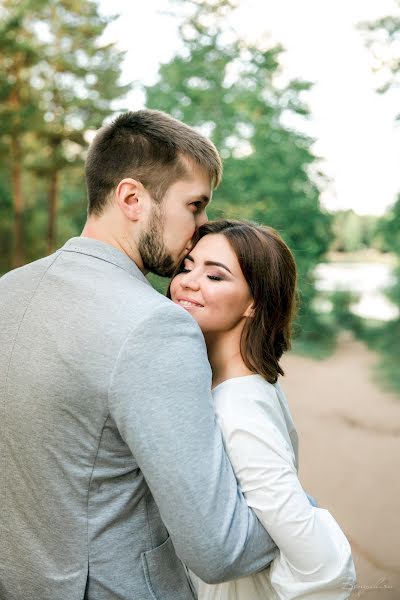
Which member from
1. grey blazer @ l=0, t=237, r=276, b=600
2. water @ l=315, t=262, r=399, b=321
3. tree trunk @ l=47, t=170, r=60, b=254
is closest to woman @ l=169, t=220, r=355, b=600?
grey blazer @ l=0, t=237, r=276, b=600

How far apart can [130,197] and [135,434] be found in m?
0.78

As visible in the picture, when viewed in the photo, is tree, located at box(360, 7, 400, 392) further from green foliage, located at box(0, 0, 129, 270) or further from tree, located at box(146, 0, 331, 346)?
green foliage, located at box(0, 0, 129, 270)

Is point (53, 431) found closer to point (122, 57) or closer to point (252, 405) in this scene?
point (252, 405)

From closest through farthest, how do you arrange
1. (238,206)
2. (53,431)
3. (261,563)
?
(53,431)
(261,563)
(238,206)

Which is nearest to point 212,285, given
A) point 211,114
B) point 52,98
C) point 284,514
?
point 284,514

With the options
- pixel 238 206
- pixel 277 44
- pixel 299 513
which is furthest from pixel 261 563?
pixel 277 44

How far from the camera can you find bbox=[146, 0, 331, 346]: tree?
16.5 meters

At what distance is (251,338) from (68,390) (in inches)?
37.5

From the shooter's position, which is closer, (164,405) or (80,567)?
(164,405)

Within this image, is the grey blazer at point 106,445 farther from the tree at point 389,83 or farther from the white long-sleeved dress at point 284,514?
the tree at point 389,83

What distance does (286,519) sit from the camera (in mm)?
1521

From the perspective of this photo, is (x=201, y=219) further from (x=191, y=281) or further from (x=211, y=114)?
(x=211, y=114)

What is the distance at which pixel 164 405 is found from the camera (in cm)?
121

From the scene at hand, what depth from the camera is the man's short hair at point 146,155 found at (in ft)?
5.77
